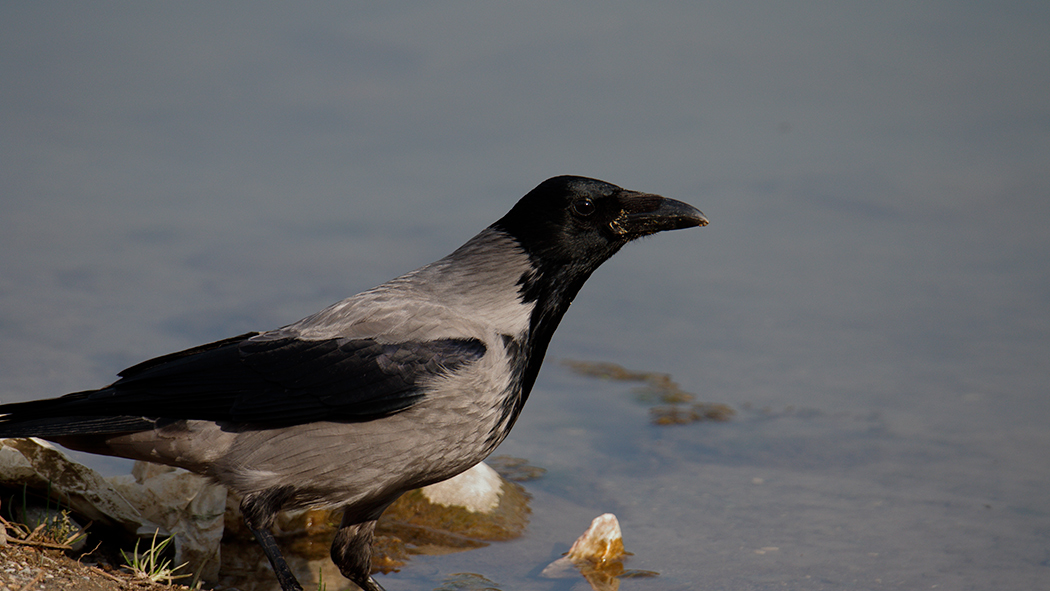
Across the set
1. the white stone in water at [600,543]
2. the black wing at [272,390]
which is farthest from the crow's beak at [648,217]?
the white stone in water at [600,543]

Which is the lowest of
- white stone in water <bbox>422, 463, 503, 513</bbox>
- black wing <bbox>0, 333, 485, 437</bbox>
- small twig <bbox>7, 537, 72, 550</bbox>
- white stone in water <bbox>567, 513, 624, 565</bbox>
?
white stone in water <bbox>567, 513, 624, 565</bbox>

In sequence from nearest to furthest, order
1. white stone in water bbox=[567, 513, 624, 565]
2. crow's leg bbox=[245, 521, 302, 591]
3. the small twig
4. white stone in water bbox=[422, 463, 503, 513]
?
the small twig
crow's leg bbox=[245, 521, 302, 591]
white stone in water bbox=[567, 513, 624, 565]
white stone in water bbox=[422, 463, 503, 513]

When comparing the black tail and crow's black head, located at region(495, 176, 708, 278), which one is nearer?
the black tail

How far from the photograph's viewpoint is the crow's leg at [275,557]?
4207mm

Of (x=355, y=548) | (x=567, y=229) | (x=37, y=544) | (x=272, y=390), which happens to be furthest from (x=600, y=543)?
(x=37, y=544)

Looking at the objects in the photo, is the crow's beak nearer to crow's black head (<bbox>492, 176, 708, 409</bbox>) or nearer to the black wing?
crow's black head (<bbox>492, 176, 708, 409</bbox>)

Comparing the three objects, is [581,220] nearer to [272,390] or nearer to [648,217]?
[648,217]

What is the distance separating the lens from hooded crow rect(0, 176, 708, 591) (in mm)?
4105

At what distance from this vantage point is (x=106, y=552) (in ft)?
15.1

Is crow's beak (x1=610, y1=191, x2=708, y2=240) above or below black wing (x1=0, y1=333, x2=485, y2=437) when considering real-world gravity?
above

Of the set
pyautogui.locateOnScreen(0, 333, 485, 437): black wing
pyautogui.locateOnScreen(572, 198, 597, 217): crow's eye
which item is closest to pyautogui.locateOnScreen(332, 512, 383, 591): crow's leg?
pyautogui.locateOnScreen(0, 333, 485, 437): black wing

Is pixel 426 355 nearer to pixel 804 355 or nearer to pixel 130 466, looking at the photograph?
pixel 130 466

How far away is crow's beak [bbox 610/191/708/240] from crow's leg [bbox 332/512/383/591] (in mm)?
1703

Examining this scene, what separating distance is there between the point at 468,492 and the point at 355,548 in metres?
1.23
